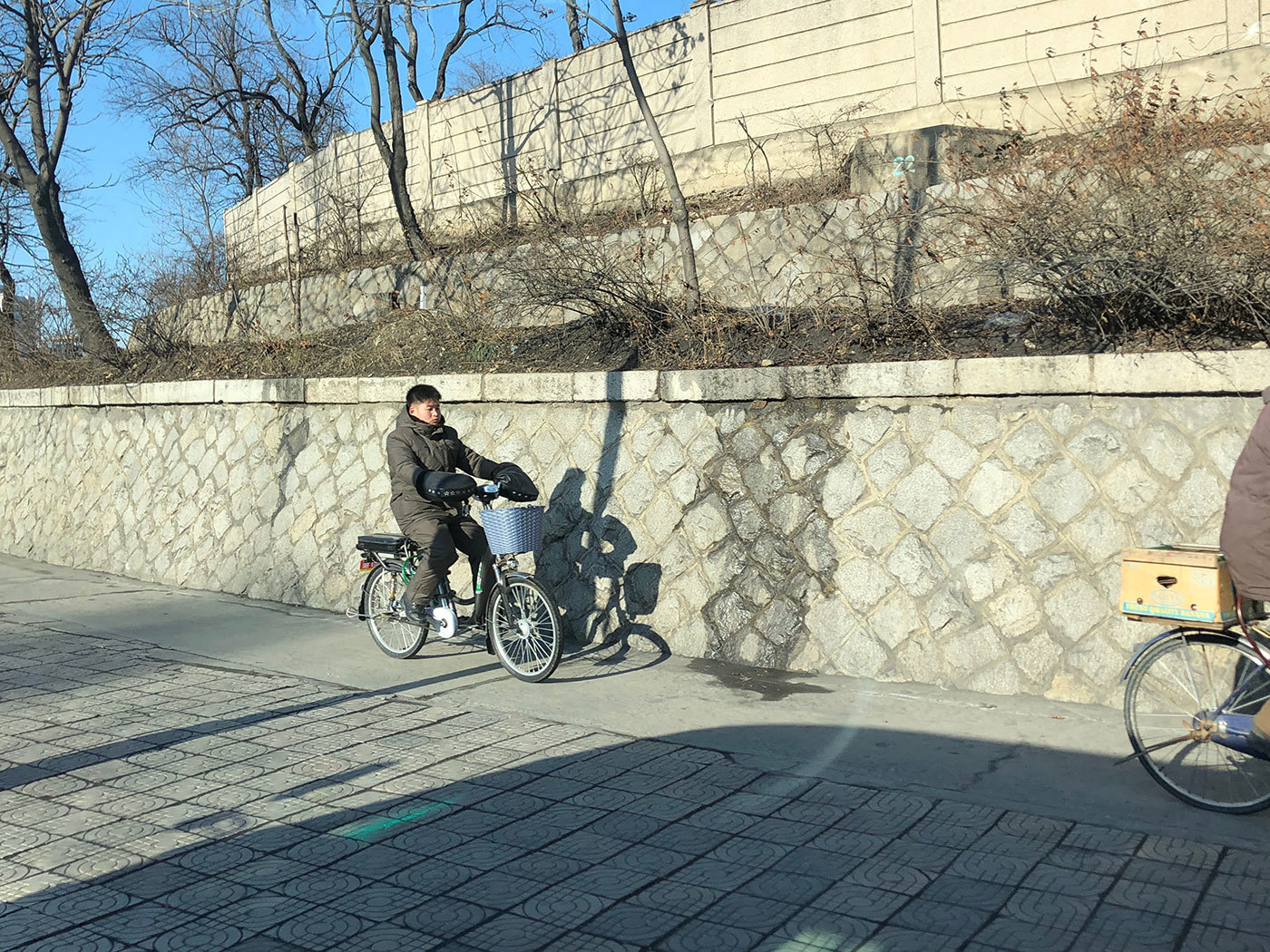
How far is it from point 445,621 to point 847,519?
2.79 meters

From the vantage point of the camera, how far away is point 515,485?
7027 millimetres

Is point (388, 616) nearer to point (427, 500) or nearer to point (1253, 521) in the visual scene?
point (427, 500)

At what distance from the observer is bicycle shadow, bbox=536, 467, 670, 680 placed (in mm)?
7598

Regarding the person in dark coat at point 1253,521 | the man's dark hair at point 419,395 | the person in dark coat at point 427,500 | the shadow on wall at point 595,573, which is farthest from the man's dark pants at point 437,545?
the person in dark coat at point 1253,521

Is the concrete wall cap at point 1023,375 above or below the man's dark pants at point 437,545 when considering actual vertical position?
above

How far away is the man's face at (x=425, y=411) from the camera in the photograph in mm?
7227

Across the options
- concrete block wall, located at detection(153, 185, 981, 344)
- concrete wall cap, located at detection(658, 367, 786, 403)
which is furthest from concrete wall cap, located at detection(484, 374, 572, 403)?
concrete block wall, located at detection(153, 185, 981, 344)

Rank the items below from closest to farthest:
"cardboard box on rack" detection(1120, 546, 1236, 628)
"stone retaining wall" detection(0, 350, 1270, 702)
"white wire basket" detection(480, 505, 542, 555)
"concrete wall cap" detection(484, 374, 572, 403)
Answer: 1. "cardboard box on rack" detection(1120, 546, 1236, 628)
2. "stone retaining wall" detection(0, 350, 1270, 702)
3. "white wire basket" detection(480, 505, 542, 555)
4. "concrete wall cap" detection(484, 374, 572, 403)

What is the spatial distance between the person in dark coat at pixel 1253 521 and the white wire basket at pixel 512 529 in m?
3.97

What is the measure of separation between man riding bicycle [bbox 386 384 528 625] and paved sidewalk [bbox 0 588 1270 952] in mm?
1454

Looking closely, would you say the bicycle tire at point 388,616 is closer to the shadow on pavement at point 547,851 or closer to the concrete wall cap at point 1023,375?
the shadow on pavement at point 547,851

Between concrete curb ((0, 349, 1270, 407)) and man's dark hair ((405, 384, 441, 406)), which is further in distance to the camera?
man's dark hair ((405, 384, 441, 406))

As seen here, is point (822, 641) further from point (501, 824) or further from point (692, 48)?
point (692, 48)

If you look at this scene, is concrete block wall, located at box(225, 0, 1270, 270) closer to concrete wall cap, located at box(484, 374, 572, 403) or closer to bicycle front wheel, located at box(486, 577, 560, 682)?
concrete wall cap, located at box(484, 374, 572, 403)
